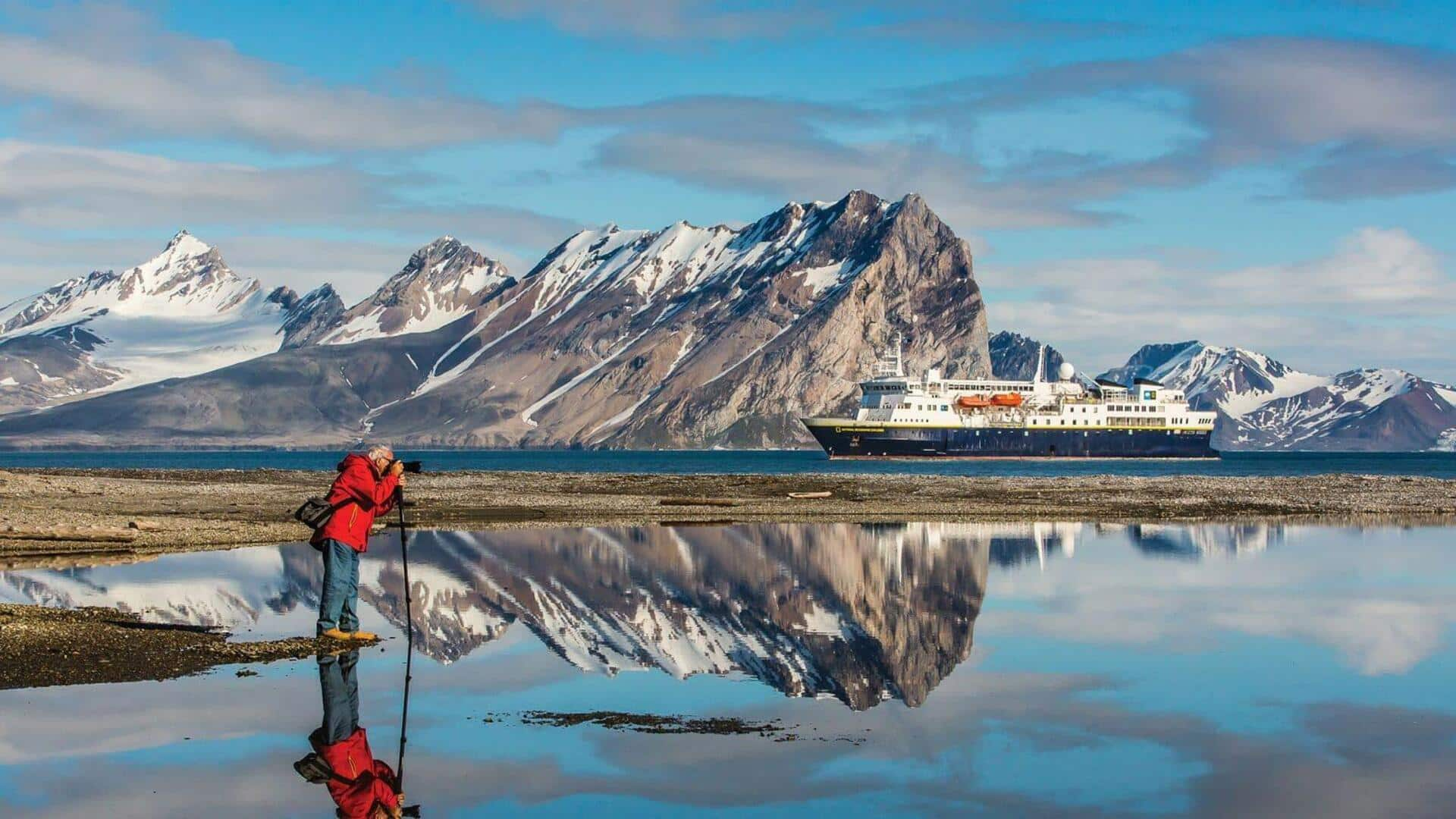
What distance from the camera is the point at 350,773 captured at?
516 inches

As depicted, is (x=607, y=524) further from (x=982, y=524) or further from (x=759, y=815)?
(x=759, y=815)

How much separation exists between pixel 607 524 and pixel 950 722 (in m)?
34.5

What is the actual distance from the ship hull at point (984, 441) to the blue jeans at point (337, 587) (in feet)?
497

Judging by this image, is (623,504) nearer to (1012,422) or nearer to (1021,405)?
(1012,422)

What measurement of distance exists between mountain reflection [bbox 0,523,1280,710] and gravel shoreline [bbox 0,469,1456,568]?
4494mm

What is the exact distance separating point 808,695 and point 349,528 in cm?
712

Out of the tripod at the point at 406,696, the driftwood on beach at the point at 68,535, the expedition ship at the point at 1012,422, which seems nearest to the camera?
the tripod at the point at 406,696

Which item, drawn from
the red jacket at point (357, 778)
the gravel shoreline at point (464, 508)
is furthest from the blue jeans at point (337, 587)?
the red jacket at point (357, 778)

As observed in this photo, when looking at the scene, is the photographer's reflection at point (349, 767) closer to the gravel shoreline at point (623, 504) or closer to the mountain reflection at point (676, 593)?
the mountain reflection at point (676, 593)

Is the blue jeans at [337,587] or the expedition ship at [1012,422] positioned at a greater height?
the expedition ship at [1012,422]

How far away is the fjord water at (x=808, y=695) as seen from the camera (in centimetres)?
1255

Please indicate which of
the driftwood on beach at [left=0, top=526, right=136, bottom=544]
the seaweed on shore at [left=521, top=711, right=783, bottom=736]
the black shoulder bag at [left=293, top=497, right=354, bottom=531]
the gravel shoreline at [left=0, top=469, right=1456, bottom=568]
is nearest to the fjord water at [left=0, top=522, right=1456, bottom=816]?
the seaweed on shore at [left=521, top=711, right=783, bottom=736]

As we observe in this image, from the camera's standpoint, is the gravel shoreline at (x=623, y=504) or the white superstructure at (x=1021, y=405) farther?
the white superstructure at (x=1021, y=405)

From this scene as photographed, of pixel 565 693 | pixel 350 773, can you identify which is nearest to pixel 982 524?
pixel 565 693
